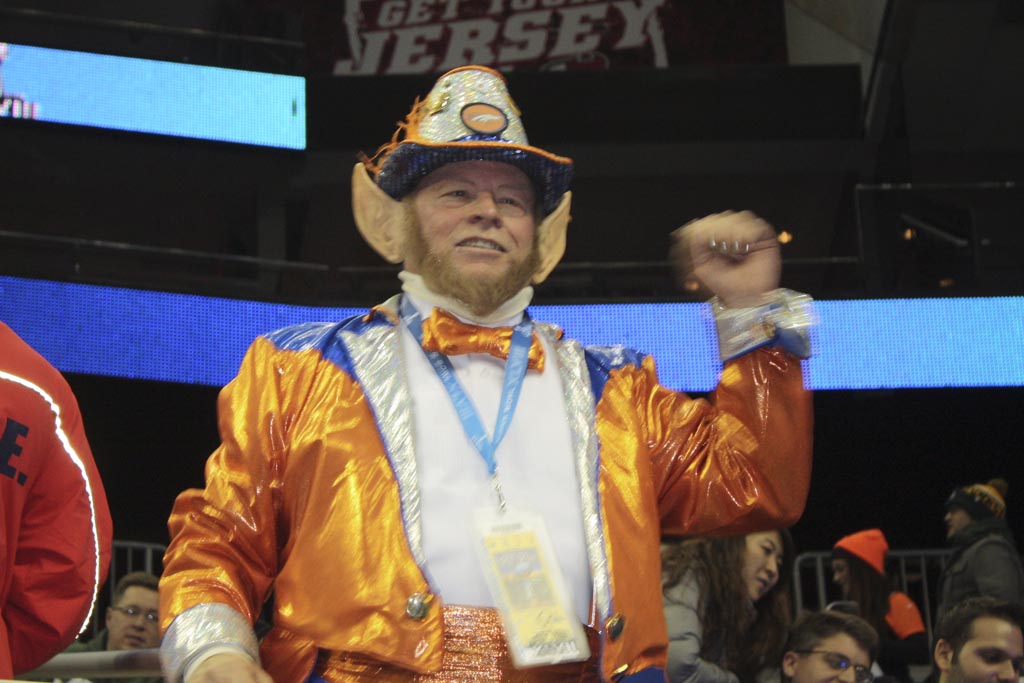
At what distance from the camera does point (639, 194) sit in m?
10.6

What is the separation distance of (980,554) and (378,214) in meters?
3.29

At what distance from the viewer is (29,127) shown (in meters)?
8.58

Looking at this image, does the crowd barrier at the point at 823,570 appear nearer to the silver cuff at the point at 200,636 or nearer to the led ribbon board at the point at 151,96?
the led ribbon board at the point at 151,96

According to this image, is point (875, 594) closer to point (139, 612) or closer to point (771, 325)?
point (139, 612)

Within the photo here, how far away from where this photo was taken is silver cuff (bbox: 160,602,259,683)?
2.01 metres

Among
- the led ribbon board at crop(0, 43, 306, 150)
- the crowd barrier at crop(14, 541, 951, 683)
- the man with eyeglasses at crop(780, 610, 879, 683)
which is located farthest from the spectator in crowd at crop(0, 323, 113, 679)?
the led ribbon board at crop(0, 43, 306, 150)

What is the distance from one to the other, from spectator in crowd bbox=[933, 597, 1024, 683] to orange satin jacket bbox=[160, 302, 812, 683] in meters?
1.41

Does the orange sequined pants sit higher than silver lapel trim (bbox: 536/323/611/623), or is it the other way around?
silver lapel trim (bbox: 536/323/611/623)

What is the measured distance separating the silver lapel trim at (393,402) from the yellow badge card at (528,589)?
0.10m

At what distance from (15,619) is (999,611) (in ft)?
7.92

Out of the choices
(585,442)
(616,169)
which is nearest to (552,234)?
(585,442)

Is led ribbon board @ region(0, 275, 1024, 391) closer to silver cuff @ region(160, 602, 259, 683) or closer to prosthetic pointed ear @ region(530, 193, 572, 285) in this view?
prosthetic pointed ear @ region(530, 193, 572, 285)

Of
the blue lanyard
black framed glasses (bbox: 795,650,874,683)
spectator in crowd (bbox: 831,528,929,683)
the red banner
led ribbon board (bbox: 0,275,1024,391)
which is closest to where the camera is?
the blue lanyard

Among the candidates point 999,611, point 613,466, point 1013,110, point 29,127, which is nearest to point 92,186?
point 29,127
